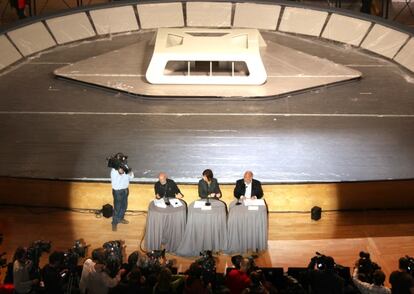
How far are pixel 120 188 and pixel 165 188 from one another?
671 mm

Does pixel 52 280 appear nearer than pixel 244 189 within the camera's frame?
Yes

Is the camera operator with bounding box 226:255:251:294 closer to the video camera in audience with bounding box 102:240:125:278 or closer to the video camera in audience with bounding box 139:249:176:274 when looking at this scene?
the video camera in audience with bounding box 139:249:176:274

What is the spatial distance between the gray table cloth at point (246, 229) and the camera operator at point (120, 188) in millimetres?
1443

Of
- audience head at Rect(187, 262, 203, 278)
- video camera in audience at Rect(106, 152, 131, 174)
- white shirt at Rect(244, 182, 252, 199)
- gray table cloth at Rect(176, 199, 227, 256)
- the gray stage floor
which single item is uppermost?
the gray stage floor

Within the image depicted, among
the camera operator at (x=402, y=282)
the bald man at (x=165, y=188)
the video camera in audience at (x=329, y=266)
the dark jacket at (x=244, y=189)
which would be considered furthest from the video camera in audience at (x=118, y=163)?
the camera operator at (x=402, y=282)

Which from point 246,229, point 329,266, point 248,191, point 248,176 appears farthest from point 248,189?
point 329,266

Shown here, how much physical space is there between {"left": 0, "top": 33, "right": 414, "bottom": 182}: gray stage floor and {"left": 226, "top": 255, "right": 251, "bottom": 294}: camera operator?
2637mm

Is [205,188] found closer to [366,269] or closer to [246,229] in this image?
[246,229]

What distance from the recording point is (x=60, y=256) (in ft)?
23.5

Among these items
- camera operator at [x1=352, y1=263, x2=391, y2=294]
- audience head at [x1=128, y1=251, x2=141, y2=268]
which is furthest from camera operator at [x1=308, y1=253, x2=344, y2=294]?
audience head at [x1=128, y1=251, x2=141, y2=268]

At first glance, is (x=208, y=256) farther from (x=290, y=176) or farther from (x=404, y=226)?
(x=404, y=226)

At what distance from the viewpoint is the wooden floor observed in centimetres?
909

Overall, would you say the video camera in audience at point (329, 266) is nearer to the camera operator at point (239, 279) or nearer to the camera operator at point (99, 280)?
the camera operator at point (239, 279)

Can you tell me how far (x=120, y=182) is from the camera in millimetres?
9211
